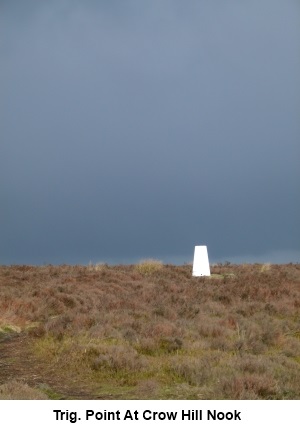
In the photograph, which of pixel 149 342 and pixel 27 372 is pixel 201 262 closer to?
pixel 149 342

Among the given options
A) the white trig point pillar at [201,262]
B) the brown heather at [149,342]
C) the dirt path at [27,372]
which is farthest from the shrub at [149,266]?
the dirt path at [27,372]

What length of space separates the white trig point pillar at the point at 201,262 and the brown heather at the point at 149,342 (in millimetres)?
5250

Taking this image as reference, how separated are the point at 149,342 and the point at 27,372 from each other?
7.75ft

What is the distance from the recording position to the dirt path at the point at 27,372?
8383 millimetres

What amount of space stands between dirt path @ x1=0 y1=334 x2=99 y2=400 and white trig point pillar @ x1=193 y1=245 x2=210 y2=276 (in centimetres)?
1403

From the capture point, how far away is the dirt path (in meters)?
8.38

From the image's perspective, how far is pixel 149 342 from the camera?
35.7ft

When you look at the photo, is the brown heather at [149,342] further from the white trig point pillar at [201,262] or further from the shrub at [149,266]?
the shrub at [149,266]

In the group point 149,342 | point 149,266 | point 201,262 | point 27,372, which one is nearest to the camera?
point 27,372

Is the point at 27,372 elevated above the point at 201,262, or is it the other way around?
the point at 201,262

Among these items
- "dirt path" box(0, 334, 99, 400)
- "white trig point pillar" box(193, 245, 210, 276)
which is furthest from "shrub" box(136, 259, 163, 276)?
"dirt path" box(0, 334, 99, 400)

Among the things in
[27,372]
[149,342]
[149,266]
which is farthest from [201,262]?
[27,372]

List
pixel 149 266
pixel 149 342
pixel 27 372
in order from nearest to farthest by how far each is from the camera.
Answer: pixel 27 372, pixel 149 342, pixel 149 266

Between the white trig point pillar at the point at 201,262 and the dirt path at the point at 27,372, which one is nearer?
the dirt path at the point at 27,372
